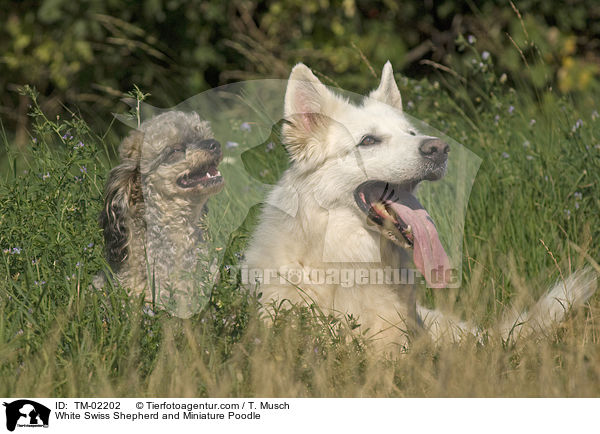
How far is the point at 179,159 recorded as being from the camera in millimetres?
3143

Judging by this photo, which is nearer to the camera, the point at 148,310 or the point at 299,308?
the point at 148,310

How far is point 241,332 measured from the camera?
3.44 metres

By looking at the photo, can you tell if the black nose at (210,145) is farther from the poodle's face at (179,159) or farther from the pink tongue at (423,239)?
the pink tongue at (423,239)

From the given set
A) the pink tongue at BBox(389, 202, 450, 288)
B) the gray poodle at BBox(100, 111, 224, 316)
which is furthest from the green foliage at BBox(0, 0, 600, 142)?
the pink tongue at BBox(389, 202, 450, 288)

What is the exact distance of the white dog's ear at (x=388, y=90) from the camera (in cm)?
359

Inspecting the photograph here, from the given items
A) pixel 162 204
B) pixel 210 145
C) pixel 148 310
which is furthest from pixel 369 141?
pixel 148 310

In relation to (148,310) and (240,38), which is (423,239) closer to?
(148,310)

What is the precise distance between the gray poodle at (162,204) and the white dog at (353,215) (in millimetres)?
431

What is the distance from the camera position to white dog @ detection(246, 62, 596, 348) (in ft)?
11.0
